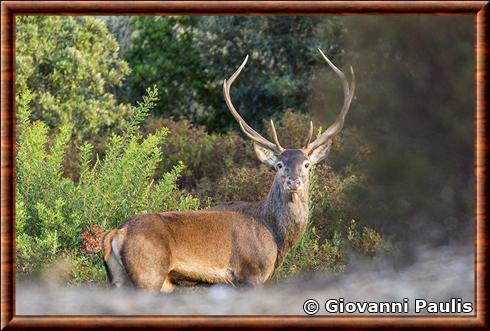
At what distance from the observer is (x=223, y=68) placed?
17.4 metres

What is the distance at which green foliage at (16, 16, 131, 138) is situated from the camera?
14.6 meters

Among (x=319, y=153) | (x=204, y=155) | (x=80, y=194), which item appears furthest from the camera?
(x=204, y=155)

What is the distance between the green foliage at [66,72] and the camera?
14.6 m

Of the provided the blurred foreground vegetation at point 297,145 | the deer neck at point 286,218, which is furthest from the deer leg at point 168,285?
the blurred foreground vegetation at point 297,145

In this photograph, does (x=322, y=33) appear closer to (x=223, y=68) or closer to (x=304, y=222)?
(x=223, y=68)

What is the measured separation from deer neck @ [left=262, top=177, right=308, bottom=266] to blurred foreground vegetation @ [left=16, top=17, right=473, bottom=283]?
0.54 metres

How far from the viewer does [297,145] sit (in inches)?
479

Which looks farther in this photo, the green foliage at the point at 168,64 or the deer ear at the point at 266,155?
the green foliage at the point at 168,64

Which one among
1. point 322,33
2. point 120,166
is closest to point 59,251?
point 120,166

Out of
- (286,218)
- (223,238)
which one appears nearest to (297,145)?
(286,218)

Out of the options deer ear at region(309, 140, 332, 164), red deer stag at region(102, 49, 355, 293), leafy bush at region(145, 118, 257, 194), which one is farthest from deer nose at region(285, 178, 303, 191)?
leafy bush at region(145, 118, 257, 194)

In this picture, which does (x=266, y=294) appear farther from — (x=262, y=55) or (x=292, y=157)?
(x=262, y=55)

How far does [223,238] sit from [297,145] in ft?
17.2

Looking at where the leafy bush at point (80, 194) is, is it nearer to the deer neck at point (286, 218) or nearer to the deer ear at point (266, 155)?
the deer ear at point (266, 155)
